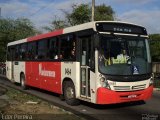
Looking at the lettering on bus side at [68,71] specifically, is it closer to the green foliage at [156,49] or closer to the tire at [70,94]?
the tire at [70,94]

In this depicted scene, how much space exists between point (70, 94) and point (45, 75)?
325cm

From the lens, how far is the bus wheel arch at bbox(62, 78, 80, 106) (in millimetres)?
14312

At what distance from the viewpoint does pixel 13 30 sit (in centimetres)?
7188

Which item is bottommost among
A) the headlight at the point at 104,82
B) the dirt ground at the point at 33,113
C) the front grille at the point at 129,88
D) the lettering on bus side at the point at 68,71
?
the dirt ground at the point at 33,113

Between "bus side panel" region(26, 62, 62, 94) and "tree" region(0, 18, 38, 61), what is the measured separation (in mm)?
45476

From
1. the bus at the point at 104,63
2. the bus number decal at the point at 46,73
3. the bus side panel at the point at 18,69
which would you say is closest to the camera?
the bus at the point at 104,63

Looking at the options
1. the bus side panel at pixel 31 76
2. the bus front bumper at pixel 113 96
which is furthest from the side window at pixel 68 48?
the bus side panel at pixel 31 76

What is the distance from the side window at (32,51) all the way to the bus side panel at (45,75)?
368 mm

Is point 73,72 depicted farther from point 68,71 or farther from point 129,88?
point 129,88

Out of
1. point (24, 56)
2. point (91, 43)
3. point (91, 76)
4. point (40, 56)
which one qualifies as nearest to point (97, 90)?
point (91, 76)

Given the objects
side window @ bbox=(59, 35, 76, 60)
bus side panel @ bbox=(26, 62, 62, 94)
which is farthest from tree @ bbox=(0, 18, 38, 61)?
side window @ bbox=(59, 35, 76, 60)

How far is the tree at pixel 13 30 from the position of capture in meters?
66.7

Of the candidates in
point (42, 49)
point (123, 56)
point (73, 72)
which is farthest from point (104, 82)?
point (42, 49)

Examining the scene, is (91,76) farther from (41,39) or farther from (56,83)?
(41,39)
